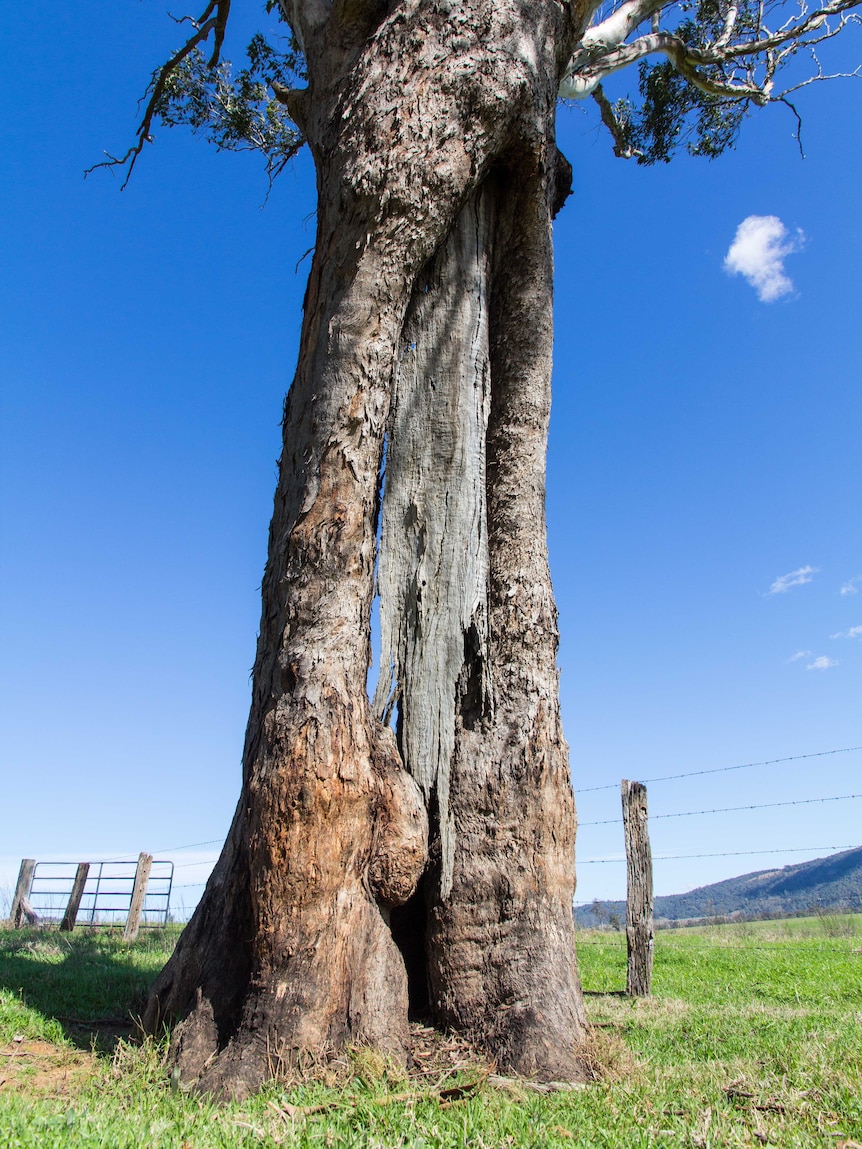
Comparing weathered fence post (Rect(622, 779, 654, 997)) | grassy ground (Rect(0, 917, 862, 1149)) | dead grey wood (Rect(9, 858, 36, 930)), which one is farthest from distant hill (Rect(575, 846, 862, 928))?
grassy ground (Rect(0, 917, 862, 1149))

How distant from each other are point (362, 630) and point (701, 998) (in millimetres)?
4523

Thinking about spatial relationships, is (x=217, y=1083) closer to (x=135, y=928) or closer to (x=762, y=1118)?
(x=762, y=1118)

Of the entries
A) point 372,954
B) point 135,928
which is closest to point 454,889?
point 372,954

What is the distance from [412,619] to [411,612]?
35 millimetres

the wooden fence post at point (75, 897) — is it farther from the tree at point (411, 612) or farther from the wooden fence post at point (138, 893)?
the tree at point (411, 612)

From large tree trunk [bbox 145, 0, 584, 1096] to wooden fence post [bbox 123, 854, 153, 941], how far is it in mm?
12185

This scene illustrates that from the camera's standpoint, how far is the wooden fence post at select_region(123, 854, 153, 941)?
13.9 m

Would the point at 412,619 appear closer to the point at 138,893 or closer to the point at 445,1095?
the point at 445,1095

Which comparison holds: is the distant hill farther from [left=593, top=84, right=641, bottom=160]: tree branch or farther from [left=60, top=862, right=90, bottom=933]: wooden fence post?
[left=593, top=84, right=641, bottom=160]: tree branch

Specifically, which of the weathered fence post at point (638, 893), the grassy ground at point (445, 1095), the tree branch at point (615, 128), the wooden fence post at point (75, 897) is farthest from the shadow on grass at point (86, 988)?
the tree branch at point (615, 128)

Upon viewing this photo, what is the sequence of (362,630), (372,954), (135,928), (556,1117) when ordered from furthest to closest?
(135,928) → (362,630) → (372,954) → (556,1117)

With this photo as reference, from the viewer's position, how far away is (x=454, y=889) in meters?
3.33

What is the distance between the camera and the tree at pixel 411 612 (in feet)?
9.56

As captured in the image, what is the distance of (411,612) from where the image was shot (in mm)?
3689
